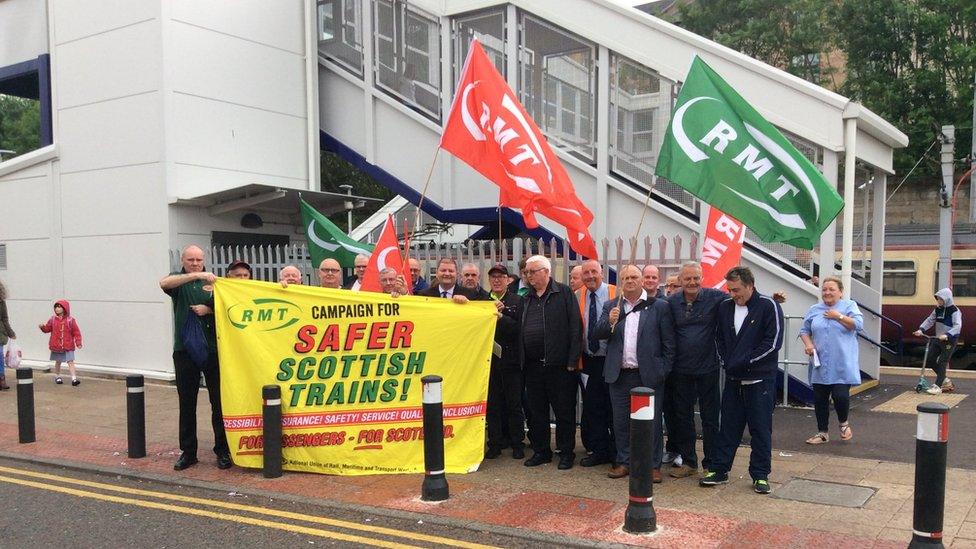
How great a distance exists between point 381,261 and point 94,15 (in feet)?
26.1

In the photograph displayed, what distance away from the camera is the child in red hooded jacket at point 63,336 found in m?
11.5

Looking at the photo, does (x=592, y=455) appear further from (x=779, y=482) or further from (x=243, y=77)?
(x=243, y=77)

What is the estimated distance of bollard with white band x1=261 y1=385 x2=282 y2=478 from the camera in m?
6.38

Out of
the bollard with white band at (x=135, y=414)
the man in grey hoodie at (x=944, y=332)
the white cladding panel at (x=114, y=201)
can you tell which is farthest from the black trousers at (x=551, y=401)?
the white cladding panel at (x=114, y=201)

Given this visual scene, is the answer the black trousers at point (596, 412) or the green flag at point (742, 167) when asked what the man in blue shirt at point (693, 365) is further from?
the green flag at point (742, 167)

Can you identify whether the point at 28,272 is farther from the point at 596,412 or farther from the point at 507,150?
the point at 596,412

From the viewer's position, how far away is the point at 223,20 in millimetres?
12258

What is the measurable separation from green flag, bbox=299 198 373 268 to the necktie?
15.5 ft

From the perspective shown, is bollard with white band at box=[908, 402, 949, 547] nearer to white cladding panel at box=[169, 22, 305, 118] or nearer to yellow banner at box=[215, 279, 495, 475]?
yellow banner at box=[215, 279, 495, 475]

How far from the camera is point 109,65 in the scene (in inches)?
478

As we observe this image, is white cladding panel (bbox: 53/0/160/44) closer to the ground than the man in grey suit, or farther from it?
farther from it

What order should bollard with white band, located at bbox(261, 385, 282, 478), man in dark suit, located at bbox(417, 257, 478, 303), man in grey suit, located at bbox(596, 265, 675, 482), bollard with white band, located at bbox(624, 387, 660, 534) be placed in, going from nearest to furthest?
1. bollard with white band, located at bbox(624, 387, 660, 534)
2. man in grey suit, located at bbox(596, 265, 675, 482)
3. bollard with white band, located at bbox(261, 385, 282, 478)
4. man in dark suit, located at bbox(417, 257, 478, 303)

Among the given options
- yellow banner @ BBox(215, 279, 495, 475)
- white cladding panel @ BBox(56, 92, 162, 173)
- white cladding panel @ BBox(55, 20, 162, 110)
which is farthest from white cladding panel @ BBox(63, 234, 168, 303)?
yellow banner @ BBox(215, 279, 495, 475)

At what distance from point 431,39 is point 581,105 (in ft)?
9.99
